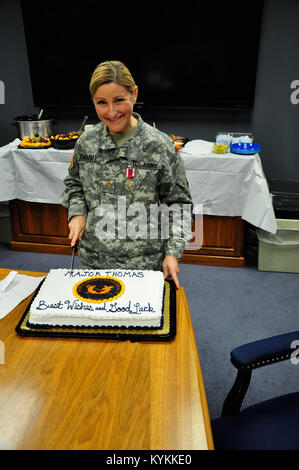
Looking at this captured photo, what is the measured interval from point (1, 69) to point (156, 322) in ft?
10.6

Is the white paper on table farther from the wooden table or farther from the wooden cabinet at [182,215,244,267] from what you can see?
the wooden cabinet at [182,215,244,267]

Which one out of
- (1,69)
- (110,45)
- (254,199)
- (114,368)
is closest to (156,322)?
(114,368)

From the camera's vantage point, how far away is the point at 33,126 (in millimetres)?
3191

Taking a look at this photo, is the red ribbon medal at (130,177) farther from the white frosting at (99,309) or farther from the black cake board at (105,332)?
the black cake board at (105,332)

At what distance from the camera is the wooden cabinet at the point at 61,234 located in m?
3.07


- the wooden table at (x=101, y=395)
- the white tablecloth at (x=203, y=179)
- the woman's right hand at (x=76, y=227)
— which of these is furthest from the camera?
the white tablecloth at (x=203, y=179)

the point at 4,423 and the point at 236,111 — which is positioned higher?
the point at 236,111

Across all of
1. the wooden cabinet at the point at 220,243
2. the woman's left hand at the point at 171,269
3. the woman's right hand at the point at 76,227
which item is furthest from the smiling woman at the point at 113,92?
the wooden cabinet at the point at 220,243

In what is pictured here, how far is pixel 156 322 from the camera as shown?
1094 mm

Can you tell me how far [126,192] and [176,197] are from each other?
0.19 m

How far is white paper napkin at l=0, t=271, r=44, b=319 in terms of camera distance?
126cm

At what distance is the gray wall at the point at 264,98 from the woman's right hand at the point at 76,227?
2.15m
